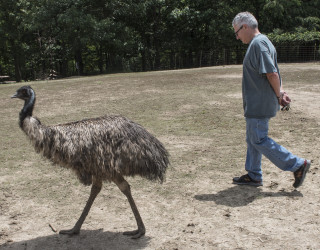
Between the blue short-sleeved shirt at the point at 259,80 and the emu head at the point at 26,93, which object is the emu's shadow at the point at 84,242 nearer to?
the emu head at the point at 26,93

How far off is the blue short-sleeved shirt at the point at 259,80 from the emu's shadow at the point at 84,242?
2041mm

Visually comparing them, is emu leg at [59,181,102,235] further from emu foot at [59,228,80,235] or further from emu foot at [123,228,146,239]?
emu foot at [123,228,146,239]

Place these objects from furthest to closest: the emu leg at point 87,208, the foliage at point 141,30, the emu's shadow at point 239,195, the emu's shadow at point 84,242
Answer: the foliage at point 141,30
the emu's shadow at point 239,195
the emu leg at point 87,208
the emu's shadow at point 84,242

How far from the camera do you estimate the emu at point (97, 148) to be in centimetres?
379

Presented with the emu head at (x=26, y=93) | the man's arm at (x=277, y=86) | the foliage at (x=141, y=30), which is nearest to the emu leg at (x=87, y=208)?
the emu head at (x=26, y=93)

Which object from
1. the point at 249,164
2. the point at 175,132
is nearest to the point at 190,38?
the point at 175,132

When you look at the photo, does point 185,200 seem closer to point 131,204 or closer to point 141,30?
point 131,204

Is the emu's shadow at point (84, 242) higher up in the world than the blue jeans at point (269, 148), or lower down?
lower down

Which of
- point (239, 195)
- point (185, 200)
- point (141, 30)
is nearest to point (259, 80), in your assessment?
point (239, 195)

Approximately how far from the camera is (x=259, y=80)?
481cm

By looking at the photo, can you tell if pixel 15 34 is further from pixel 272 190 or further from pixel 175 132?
pixel 272 190

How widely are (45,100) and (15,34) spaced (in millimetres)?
21969

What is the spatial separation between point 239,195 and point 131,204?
163 cm

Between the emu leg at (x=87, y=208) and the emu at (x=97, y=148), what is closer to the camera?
the emu at (x=97, y=148)
